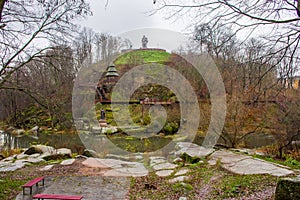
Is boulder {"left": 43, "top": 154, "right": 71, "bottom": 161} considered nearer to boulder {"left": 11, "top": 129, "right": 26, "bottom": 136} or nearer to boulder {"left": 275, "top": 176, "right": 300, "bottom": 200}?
boulder {"left": 275, "top": 176, "right": 300, "bottom": 200}

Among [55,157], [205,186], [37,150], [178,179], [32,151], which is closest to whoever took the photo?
[205,186]

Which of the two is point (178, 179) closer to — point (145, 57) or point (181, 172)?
point (181, 172)

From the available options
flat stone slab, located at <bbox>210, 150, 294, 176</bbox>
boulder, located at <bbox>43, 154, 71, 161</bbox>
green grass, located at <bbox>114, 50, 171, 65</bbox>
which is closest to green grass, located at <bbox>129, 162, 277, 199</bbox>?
flat stone slab, located at <bbox>210, 150, 294, 176</bbox>

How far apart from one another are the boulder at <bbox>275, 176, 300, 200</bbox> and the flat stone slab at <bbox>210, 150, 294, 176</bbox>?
1825 mm

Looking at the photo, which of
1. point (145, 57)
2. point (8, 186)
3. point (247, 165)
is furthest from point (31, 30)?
point (145, 57)

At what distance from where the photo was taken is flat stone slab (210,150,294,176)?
4.86 meters

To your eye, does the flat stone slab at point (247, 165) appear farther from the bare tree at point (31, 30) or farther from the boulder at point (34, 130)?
the boulder at point (34, 130)

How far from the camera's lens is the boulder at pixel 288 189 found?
9.50 ft

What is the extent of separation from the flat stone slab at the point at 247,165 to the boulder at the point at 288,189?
1.82m

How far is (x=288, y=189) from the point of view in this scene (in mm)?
2936

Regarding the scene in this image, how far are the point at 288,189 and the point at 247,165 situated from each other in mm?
2589

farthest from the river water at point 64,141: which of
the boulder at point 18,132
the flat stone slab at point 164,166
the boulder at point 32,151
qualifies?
the flat stone slab at point 164,166

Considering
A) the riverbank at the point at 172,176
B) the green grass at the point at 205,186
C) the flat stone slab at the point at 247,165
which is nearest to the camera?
the green grass at the point at 205,186

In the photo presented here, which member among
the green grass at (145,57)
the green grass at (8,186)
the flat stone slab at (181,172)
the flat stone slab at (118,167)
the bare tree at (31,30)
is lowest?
the flat stone slab at (118,167)
